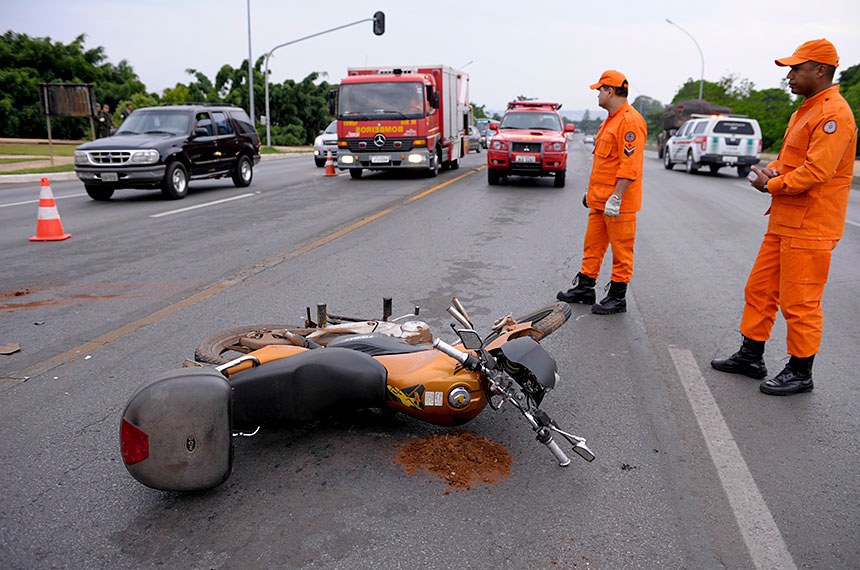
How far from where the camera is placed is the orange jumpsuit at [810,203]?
13.4 feet

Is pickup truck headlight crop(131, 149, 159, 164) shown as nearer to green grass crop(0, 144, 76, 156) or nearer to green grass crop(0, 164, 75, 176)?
green grass crop(0, 164, 75, 176)

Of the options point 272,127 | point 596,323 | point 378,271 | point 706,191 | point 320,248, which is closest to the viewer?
point 596,323

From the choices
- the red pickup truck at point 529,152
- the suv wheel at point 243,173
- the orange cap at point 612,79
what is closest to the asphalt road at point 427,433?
the orange cap at point 612,79

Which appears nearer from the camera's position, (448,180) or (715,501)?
(715,501)

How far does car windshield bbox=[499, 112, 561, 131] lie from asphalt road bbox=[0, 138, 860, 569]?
9.76 metres

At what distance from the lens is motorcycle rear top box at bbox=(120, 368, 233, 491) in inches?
110

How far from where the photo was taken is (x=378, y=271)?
7395mm

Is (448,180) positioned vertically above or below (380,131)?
below

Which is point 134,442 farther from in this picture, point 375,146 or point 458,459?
point 375,146

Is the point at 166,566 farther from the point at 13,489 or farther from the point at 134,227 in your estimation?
the point at 134,227

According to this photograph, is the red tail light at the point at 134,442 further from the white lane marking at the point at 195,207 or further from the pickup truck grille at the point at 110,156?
the pickup truck grille at the point at 110,156

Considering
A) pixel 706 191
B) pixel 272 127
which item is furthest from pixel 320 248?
pixel 272 127

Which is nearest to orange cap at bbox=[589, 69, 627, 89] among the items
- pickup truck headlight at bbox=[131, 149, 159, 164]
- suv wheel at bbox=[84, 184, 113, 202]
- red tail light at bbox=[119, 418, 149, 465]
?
red tail light at bbox=[119, 418, 149, 465]

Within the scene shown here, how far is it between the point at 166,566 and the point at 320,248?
6274mm
